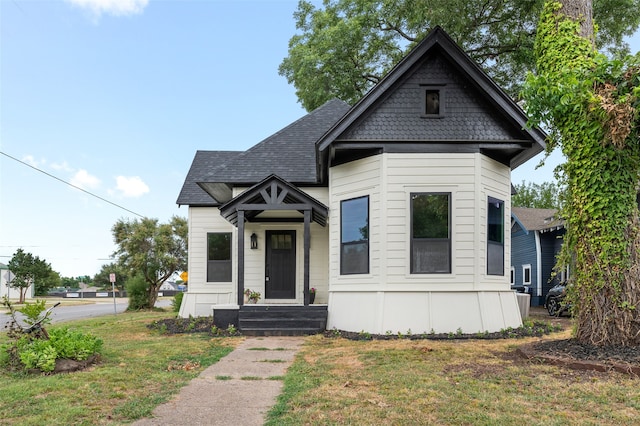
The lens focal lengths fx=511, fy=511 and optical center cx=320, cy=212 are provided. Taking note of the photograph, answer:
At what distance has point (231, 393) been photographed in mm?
5844

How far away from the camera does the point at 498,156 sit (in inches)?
467

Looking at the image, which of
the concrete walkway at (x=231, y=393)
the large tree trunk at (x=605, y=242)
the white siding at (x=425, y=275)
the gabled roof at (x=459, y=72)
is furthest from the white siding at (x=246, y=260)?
the large tree trunk at (x=605, y=242)

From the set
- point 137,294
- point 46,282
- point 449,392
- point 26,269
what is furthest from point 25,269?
point 449,392

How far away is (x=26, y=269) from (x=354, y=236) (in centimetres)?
4268

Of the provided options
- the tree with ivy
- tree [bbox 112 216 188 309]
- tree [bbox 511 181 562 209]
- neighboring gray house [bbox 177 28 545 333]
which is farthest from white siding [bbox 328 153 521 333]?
tree [bbox 511 181 562 209]

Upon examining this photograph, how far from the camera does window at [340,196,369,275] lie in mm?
11484

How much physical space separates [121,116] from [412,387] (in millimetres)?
18405

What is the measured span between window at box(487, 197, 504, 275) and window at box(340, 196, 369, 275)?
270 cm

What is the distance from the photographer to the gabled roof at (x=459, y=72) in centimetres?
1097

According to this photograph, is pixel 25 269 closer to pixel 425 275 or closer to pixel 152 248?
pixel 152 248

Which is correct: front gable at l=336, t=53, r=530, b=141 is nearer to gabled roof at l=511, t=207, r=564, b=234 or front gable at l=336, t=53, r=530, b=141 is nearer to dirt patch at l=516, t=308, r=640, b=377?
dirt patch at l=516, t=308, r=640, b=377

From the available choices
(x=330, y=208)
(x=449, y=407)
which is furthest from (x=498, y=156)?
(x=449, y=407)

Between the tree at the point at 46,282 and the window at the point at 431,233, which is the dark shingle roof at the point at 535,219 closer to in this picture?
the window at the point at 431,233

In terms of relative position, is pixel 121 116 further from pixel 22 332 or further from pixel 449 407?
pixel 449 407
